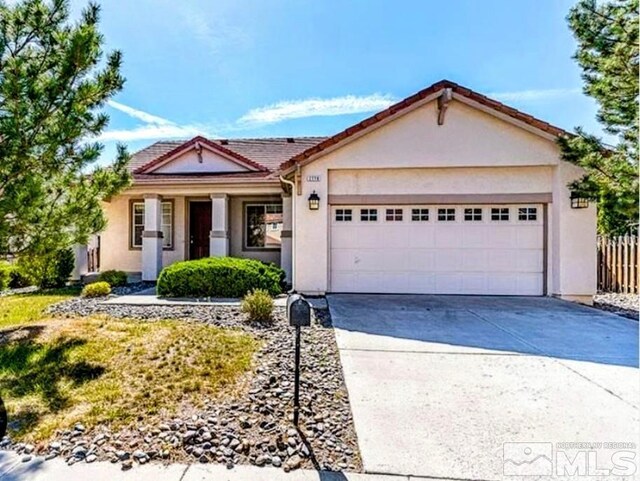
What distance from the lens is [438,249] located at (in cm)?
1012

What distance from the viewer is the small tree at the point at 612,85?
682cm

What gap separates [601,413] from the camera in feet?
12.1

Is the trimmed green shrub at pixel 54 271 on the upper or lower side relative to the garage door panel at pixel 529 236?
lower

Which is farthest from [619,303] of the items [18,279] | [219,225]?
[18,279]

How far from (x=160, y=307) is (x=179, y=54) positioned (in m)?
6.87

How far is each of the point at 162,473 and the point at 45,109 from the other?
453cm

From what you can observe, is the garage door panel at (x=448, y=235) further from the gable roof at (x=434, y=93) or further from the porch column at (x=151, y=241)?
the porch column at (x=151, y=241)

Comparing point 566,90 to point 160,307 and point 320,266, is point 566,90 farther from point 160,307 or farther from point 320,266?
point 160,307

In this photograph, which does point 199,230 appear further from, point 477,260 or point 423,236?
point 477,260

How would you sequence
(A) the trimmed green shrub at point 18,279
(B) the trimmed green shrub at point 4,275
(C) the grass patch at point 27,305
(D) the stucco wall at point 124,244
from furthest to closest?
(D) the stucco wall at point 124,244 → (A) the trimmed green shrub at point 18,279 → (B) the trimmed green shrub at point 4,275 → (C) the grass patch at point 27,305

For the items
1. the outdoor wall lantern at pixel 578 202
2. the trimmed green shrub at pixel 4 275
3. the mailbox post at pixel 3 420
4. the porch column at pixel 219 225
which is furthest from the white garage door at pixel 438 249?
the trimmed green shrub at pixel 4 275

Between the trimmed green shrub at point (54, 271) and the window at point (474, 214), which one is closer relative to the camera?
the window at point (474, 214)

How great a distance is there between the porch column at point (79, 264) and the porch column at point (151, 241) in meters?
2.11

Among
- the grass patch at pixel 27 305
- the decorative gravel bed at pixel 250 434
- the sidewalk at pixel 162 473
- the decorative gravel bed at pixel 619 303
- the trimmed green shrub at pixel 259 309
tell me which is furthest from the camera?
the decorative gravel bed at pixel 619 303
